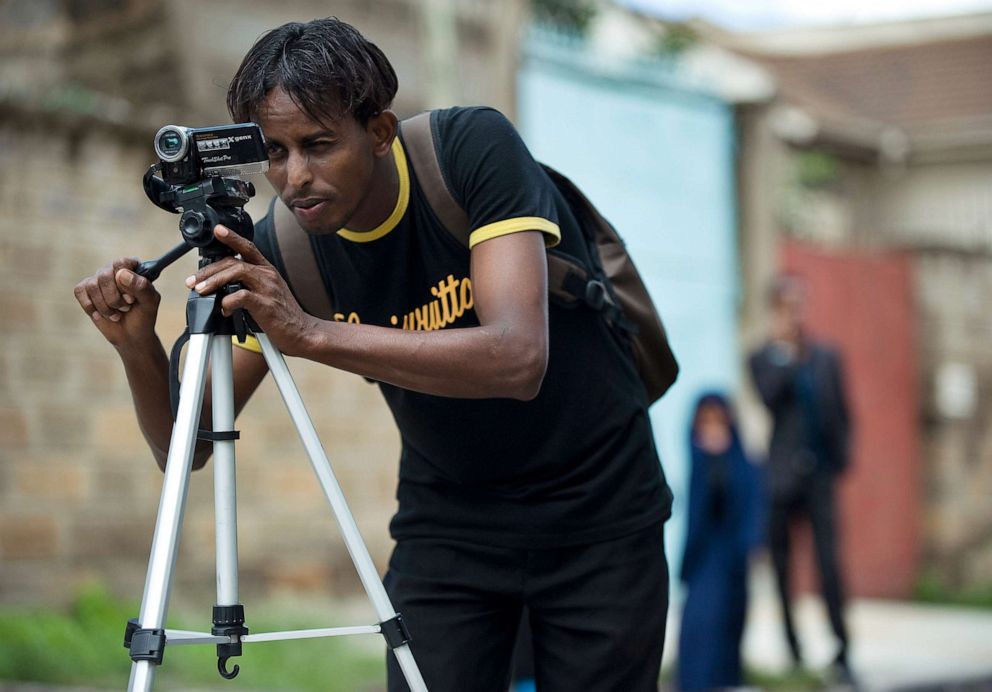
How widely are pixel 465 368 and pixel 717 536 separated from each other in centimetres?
464

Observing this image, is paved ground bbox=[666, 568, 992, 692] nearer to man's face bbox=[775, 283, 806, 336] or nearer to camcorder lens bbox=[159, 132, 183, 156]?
man's face bbox=[775, 283, 806, 336]

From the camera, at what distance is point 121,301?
8.46 feet

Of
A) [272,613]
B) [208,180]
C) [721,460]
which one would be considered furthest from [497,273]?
[272,613]

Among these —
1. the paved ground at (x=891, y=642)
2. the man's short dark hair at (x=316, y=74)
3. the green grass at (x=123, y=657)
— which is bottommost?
the paved ground at (x=891, y=642)

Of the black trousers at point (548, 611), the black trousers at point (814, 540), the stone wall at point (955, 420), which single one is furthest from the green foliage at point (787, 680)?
the stone wall at point (955, 420)

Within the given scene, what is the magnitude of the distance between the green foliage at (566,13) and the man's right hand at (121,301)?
828cm

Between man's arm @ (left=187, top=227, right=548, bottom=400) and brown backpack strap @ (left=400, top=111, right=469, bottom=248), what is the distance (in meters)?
0.15

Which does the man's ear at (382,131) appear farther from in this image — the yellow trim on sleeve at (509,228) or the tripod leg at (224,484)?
the tripod leg at (224,484)

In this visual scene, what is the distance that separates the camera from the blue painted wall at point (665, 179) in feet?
30.7

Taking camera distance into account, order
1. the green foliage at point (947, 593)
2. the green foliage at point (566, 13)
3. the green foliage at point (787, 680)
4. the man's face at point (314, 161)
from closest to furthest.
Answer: the man's face at point (314, 161)
the green foliage at point (787, 680)
the green foliage at point (566, 13)
the green foliage at point (947, 593)

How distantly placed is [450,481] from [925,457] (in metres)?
10.3

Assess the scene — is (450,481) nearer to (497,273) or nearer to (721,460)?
(497,273)

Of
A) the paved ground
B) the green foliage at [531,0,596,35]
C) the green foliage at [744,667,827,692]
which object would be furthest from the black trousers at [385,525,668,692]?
the green foliage at [531,0,596,35]

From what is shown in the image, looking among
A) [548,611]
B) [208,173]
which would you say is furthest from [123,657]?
[208,173]
